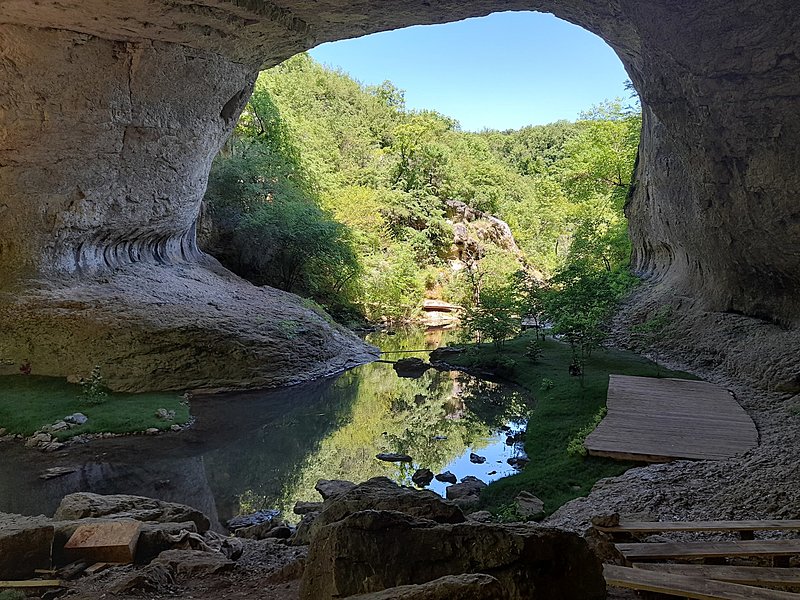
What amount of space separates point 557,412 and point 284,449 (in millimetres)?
5434

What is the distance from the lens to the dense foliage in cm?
2142

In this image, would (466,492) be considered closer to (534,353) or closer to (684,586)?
(684,586)

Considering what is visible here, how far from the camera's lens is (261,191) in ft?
70.9

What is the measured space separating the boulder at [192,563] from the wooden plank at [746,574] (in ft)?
12.0

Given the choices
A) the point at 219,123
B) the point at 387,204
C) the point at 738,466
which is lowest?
the point at 738,466

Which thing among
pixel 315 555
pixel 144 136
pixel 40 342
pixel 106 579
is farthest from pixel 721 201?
pixel 40 342

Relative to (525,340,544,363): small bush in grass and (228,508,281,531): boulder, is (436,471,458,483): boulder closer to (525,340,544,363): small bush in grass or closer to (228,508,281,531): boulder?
(228,508,281,531): boulder

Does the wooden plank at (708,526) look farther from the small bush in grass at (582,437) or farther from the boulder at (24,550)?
the boulder at (24,550)

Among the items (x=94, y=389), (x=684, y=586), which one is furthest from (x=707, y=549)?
(x=94, y=389)

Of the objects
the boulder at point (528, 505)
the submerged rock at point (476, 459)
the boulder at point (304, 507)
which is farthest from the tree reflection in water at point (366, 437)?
the boulder at point (528, 505)

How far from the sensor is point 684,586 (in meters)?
3.42

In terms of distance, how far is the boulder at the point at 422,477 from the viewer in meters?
8.79

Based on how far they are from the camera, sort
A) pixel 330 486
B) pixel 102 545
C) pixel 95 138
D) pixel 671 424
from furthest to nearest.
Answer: pixel 95 138 → pixel 671 424 → pixel 330 486 → pixel 102 545

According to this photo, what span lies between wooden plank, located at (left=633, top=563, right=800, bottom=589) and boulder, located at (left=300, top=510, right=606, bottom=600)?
0.97 m
